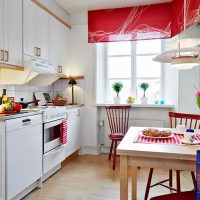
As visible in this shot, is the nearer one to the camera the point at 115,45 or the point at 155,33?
the point at 155,33

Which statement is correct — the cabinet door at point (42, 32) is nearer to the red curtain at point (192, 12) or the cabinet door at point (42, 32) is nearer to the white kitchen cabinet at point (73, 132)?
the white kitchen cabinet at point (73, 132)

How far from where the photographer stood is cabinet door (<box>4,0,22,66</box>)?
2.40 metres

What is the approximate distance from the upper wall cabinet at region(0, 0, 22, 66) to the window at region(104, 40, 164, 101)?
1.94 metres

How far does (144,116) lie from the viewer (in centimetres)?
388

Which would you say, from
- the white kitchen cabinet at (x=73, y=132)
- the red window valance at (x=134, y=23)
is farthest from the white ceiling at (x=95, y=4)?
the white kitchen cabinet at (x=73, y=132)

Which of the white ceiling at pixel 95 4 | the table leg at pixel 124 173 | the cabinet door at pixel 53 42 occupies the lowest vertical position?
the table leg at pixel 124 173

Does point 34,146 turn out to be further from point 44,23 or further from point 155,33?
point 155,33

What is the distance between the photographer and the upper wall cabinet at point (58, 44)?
3459 millimetres

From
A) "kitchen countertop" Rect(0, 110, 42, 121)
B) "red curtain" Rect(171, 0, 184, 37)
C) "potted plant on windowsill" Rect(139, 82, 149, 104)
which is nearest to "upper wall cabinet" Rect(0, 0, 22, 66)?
"kitchen countertop" Rect(0, 110, 42, 121)

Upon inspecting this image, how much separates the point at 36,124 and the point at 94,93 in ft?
5.43

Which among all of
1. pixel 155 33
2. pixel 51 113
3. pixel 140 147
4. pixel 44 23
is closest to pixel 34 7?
pixel 44 23

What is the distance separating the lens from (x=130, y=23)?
376 centimetres

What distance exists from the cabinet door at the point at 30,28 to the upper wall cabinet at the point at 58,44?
0.46 m

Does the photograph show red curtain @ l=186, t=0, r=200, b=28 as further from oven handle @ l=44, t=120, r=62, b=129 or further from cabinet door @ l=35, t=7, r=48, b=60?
oven handle @ l=44, t=120, r=62, b=129
